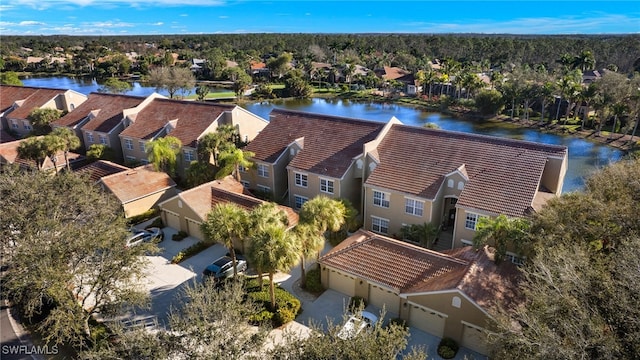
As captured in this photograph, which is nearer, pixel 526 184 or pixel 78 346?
pixel 78 346

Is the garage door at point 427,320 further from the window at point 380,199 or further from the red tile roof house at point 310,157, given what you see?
the red tile roof house at point 310,157

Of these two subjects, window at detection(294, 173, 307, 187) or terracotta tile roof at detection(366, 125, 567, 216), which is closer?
terracotta tile roof at detection(366, 125, 567, 216)

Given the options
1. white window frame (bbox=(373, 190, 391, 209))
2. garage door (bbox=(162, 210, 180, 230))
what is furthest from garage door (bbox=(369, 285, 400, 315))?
garage door (bbox=(162, 210, 180, 230))

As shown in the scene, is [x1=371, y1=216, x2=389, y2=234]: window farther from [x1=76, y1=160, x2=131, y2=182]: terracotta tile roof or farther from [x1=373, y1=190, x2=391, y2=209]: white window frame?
[x1=76, y1=160, x2=131, y2=182]: terracotta tile roof

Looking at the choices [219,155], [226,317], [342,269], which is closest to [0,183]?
[219,155]

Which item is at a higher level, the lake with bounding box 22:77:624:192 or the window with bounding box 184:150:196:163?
the window with bounding box 184:150:196:163

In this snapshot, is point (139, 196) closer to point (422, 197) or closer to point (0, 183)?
point (0, 183)

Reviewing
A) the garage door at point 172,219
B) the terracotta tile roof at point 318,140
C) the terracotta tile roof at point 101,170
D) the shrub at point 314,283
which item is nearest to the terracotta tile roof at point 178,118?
the terracotta tile roof at point 101,170
